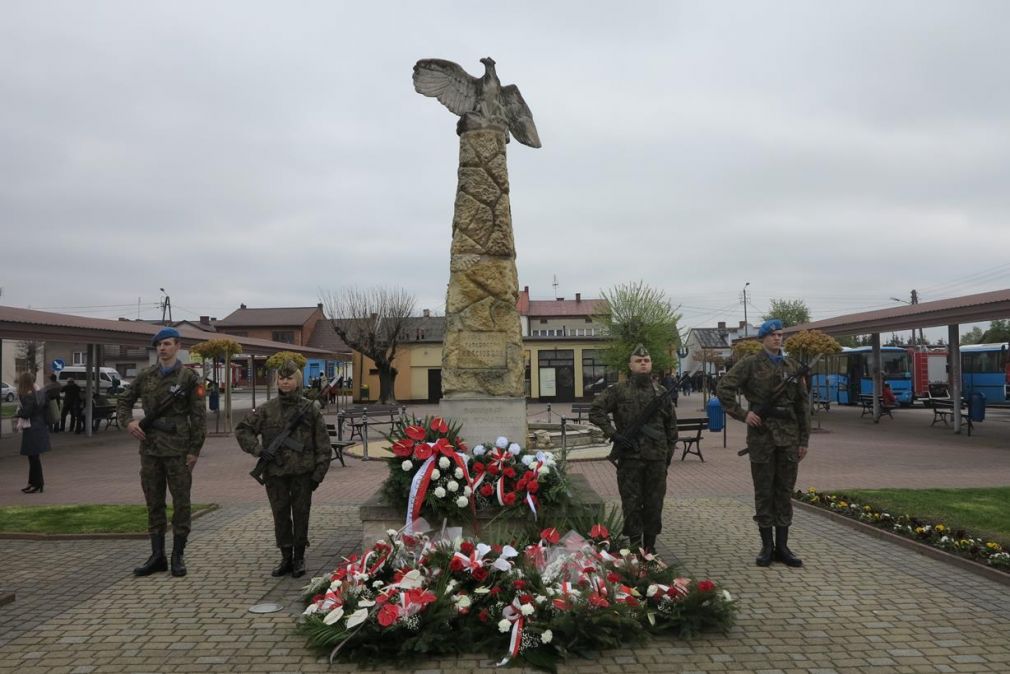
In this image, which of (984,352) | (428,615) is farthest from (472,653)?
(984,352)

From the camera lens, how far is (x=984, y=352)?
1190 inches

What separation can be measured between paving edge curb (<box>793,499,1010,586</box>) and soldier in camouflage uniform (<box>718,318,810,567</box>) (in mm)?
1365

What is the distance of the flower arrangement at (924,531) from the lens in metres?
6.01

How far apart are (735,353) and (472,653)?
2535 centimetres

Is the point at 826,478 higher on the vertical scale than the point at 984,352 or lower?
lower

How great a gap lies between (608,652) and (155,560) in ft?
13.4

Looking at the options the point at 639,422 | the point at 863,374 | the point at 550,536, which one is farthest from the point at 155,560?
the point at 863,374

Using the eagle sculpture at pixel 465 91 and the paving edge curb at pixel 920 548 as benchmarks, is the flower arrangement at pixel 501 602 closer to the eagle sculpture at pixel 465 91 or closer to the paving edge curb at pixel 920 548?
the paving edge curb at pixel 920 548

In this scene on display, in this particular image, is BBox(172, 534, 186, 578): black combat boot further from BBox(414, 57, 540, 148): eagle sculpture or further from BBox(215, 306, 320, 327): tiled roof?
BBox(215, 306, 320, 327): tiled roof

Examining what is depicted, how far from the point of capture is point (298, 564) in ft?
19.3

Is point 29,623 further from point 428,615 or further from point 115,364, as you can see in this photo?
point 115,364

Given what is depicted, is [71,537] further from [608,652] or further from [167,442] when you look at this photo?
[608,652]

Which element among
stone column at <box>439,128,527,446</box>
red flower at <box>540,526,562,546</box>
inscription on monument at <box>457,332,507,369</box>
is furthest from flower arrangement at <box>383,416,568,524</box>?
inscription on monument at <box>457,332,507,369</box>

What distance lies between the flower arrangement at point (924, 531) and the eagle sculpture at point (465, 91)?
5925mm
